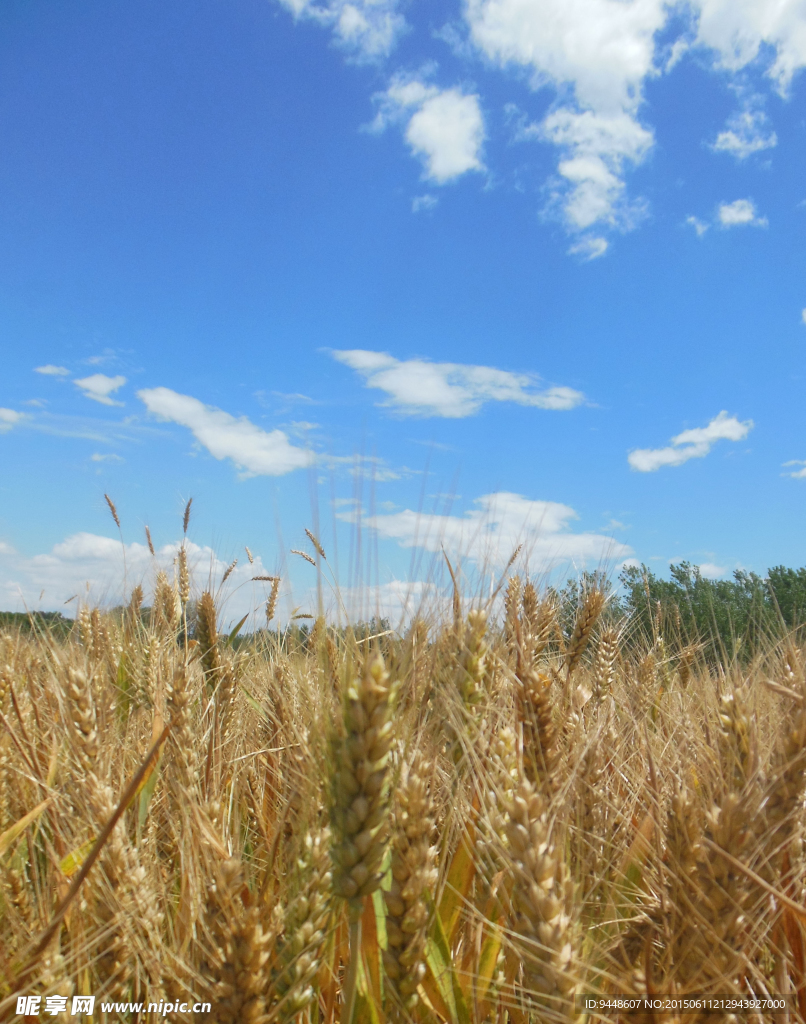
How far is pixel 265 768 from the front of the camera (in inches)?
105

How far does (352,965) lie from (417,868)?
8.3 inches

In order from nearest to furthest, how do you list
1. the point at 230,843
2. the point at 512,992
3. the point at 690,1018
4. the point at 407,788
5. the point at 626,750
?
the point at 690,1018, the point at 407,788, the point at 512,992, the point at 230,843, the point at 626,750

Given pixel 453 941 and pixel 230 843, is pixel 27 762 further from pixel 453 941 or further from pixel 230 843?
pixel 453 941

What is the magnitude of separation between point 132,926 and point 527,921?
3.35 ft

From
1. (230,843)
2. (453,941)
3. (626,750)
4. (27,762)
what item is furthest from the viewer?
(626,750)

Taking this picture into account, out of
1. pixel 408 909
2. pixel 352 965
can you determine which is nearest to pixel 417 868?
pixel 408 909

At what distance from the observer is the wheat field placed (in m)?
1.24

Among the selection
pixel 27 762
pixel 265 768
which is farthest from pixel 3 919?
pixel 265 768

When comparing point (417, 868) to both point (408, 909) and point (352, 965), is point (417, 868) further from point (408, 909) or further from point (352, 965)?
point (352, 965)

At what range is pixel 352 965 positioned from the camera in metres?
1.22

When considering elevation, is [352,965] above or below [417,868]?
below

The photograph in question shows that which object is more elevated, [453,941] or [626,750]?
[626,750]

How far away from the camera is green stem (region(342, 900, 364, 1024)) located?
1.21 metres

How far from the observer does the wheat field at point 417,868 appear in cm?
124
